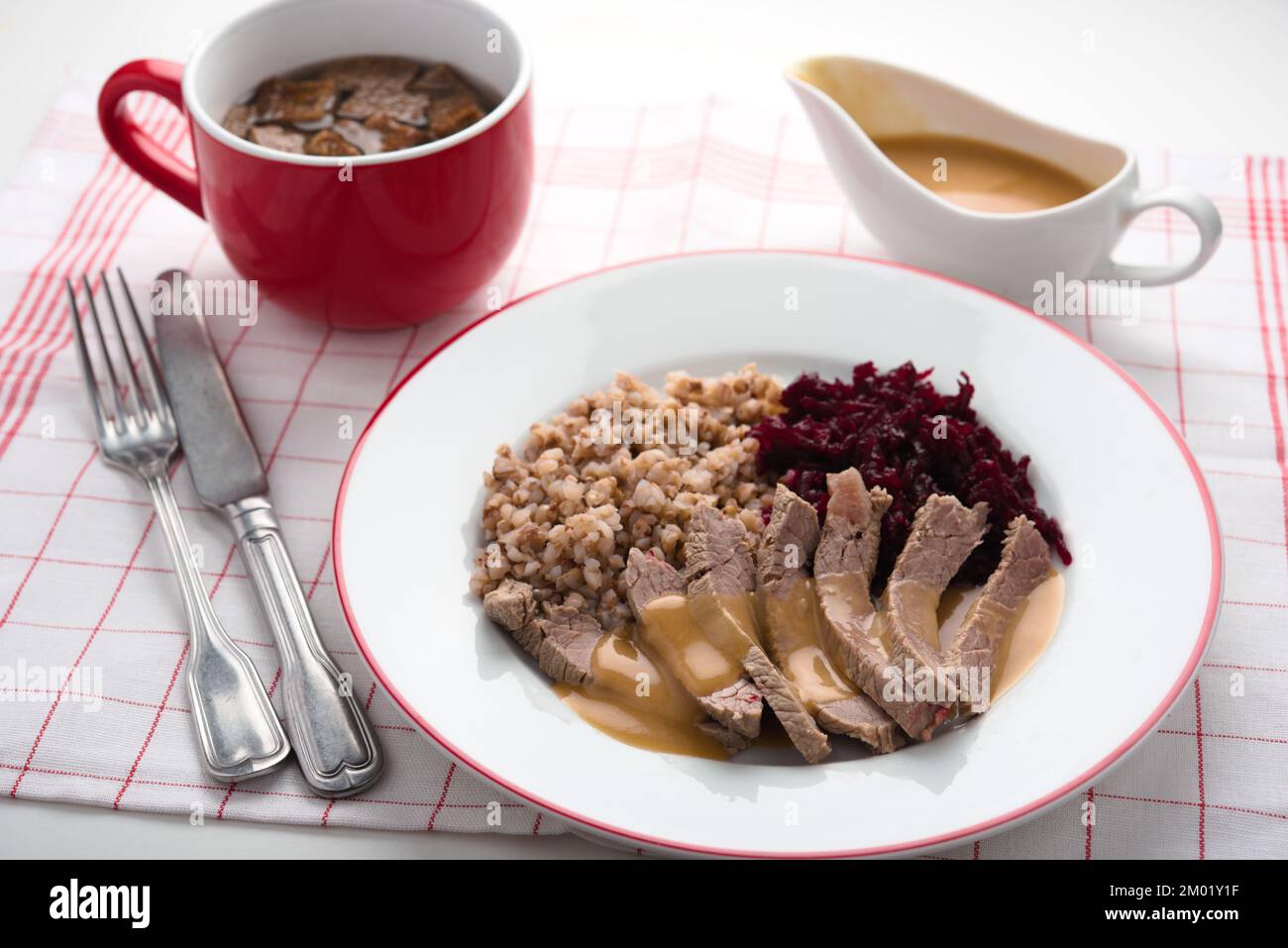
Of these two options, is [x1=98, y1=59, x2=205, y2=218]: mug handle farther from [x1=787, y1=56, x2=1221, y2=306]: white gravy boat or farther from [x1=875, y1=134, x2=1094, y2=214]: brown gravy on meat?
[x1=875, y1=134, x2=1094, y2=214]: brown gravy on meat

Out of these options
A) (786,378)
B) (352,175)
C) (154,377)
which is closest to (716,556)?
(786,378)

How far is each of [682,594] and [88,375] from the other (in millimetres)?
2132

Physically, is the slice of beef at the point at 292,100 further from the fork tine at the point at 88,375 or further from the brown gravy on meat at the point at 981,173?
the brown gravy on meat at the point at 981,173

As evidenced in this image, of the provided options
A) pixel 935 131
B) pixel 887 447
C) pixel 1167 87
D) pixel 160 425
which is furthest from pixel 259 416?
pixel 1167 87

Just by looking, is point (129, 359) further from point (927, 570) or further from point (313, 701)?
point (927, 570)

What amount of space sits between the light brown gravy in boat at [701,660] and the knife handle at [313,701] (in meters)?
0.50

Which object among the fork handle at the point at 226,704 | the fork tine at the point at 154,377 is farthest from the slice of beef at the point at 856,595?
the fork tine at the point at 154,377

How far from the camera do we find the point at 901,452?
3.35m

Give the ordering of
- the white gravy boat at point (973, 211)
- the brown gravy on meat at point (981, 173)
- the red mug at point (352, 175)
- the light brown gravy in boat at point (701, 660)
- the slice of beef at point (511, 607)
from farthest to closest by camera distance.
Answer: the brown gravy on meat at point (981, 173) → the white gravy boat at point (973, 211) → the red mug at point (352, 175) → the slice of beef at point (511, 607) → the light brown gravy in boat at point (701, 660)

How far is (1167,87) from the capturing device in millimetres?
5527

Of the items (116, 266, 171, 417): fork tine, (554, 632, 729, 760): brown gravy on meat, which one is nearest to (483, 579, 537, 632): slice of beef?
(554, 632, 729, 760): brown gravy on meat

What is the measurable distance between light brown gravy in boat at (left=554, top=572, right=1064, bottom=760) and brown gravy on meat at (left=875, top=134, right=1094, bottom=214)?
1647 mm

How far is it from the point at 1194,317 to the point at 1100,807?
2138 millimetres

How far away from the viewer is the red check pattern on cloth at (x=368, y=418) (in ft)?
9.09
